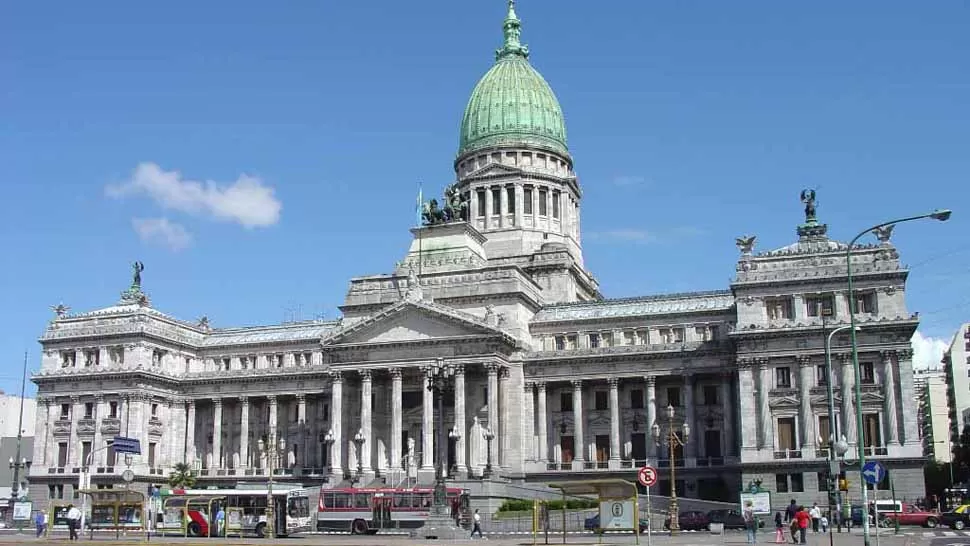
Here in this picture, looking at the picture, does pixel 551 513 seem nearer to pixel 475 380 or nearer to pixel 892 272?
pixel 475 380

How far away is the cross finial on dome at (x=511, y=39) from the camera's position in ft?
435

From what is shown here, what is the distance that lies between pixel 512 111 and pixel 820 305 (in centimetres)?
4776

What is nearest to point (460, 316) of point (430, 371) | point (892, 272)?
point (430, 371)

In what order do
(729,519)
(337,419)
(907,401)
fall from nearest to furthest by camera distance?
(729,519) → (907,401) → (337,419)

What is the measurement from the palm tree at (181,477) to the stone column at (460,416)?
2833 cm

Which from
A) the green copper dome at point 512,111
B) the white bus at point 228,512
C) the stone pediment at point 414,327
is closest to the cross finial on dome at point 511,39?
the green copper dome at point 512,111

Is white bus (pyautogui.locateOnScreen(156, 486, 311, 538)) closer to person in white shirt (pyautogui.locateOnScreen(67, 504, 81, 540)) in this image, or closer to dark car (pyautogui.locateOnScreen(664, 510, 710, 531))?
person in white shirt (pyautogui.locateOnScreen(67, 504, 81, 540))

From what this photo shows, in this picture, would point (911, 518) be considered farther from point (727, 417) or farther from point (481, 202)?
point (481, 202)

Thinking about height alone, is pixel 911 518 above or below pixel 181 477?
below

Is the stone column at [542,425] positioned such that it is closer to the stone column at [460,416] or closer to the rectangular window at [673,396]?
the stone column at [460,416]

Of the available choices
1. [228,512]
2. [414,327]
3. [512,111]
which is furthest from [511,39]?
[228,512]

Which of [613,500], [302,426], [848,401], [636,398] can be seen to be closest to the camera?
[613,500]

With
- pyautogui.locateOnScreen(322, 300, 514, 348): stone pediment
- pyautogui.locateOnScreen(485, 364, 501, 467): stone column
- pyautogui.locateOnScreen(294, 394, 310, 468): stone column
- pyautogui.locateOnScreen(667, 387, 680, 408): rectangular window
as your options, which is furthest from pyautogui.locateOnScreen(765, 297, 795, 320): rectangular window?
pyautogui.locateOnScreen(294, 394, 310, 468): stone column

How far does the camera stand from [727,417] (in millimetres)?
97562
